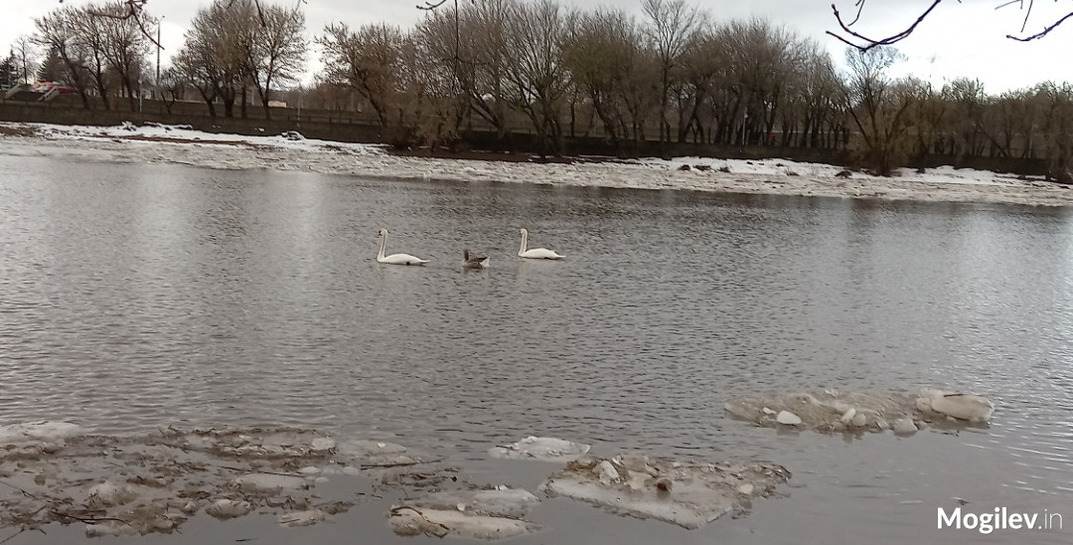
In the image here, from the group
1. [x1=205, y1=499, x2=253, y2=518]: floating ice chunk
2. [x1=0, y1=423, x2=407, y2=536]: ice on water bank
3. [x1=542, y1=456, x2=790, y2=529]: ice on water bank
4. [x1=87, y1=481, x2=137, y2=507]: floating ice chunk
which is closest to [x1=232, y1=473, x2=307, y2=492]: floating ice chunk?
[x1=0, y1=423, x2=407, y2=536]: ice on water bank

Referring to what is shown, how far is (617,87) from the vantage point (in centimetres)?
7262

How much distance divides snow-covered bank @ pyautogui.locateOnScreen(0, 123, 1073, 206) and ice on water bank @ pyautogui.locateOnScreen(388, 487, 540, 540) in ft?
121

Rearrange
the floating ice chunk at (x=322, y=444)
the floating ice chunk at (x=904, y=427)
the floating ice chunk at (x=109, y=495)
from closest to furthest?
1. the floating ice chunk at (x=109, y=495)
2. the floating ice chunk at (x=322, y=444)
3. the floating ice chunk at (x=904, y=427)

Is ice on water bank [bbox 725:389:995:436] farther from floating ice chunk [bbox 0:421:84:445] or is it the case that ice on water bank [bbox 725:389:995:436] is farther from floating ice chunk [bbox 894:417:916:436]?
floating ice chunk [bbox 0:421:84:445]

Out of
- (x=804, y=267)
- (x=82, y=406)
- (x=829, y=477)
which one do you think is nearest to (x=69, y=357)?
(x=82, y=406)

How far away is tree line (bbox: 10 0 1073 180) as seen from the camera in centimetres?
6450

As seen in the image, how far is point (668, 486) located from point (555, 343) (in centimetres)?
471

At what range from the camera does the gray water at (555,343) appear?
7523mm

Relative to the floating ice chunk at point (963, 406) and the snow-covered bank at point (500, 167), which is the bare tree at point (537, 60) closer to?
the snow-covered bank at point (500, 167)

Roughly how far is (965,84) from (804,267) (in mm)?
74810

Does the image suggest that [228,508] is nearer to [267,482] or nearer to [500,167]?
[267,482]

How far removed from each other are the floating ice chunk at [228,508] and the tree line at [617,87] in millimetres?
49087

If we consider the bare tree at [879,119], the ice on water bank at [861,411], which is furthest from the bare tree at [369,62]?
the ice on water bank at [861,411]

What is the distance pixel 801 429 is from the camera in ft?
27.9
